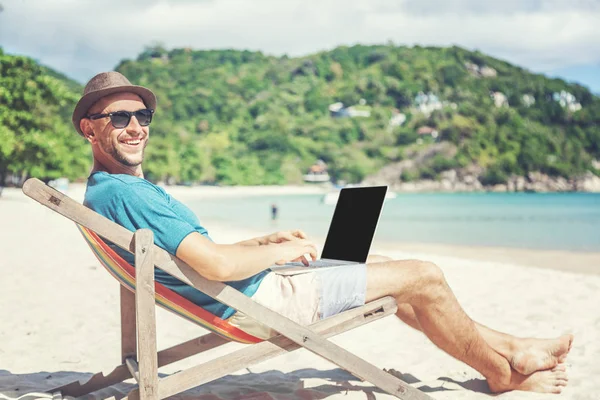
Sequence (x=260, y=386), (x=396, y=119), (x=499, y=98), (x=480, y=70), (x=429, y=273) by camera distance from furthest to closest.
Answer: (x=480, y=70) → (x=499, y=98) → (x=396, y=119) → (x=260, y=386) → (x=429, y=273)

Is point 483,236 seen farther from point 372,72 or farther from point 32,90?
point 372,72

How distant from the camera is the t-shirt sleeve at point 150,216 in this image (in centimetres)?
221

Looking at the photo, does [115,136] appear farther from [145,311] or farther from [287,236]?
[287,236]

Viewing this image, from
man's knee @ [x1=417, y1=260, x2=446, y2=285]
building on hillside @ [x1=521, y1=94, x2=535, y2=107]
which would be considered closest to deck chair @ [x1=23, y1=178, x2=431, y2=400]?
man's knee @ [x1=417, y1=260, x2=446, y2=285]

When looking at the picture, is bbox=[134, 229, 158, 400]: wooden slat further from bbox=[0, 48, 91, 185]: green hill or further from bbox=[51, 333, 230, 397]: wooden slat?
bbox=[0, 48, 91, 185]: green hill

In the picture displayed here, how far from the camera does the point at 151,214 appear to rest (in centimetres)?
224

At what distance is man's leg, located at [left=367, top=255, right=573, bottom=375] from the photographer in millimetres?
2941

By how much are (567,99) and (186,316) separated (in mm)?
131621

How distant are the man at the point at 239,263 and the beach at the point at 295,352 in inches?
25.7

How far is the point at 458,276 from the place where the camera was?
8.16m

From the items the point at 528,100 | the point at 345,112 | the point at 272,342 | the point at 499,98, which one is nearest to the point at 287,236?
the point at 272,342

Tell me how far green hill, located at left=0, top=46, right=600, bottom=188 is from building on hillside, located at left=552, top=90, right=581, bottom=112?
272mm

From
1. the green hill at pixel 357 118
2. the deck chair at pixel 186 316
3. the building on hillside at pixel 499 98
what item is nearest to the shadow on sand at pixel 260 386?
the deck chair at pixel 186 316

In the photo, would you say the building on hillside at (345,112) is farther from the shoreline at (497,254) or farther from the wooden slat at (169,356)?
the wooden slat at (169,356)
